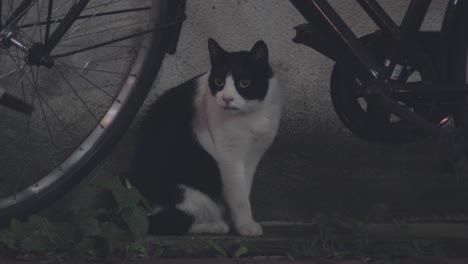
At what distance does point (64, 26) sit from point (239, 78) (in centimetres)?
83

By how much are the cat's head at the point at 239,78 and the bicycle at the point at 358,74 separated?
0.23m

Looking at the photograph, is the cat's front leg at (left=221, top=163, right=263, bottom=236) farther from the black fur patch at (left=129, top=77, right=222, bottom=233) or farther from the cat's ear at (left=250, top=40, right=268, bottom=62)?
the cat's ear at (left=250, top=40, right=268, bottom=62)

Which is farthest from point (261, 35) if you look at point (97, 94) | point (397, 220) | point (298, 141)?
point (397, 220)

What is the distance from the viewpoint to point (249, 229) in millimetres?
3576

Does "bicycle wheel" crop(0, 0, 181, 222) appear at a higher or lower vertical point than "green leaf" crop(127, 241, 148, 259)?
higher

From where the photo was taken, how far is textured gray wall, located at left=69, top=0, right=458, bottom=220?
4.14m

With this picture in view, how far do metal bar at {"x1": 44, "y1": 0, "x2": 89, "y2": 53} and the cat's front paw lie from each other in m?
1.14

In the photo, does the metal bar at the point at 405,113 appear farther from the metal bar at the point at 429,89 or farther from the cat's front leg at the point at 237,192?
the cat's front leg at the point at 237,192

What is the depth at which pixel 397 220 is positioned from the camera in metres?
4.09

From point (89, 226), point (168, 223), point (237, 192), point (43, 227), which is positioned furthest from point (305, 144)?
point (43, 227)

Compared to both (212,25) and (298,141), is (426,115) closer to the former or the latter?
(298,141)

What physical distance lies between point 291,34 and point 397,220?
3.54 feet

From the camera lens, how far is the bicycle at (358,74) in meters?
3.19

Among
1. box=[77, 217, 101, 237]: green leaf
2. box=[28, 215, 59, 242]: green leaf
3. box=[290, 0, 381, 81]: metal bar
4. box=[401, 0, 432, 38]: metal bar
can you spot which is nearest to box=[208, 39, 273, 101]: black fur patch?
box=[290, 0, 381, 81]: metal bar
